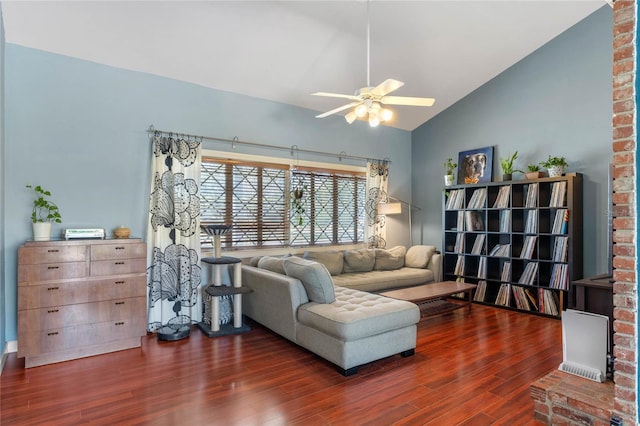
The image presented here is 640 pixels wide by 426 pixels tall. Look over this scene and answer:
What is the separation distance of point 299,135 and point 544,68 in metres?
3.50

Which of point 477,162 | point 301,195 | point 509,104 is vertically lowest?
point 301,195

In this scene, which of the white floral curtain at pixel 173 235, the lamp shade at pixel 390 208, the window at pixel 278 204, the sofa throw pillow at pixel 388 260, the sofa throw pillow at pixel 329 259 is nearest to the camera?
the white floral curtain at pixel 173 235

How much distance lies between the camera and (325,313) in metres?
3.11

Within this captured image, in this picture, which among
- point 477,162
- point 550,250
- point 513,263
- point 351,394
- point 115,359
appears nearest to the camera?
point 351,394

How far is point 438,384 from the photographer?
110 inches

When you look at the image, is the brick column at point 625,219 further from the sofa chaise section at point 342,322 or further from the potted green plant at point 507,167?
the potted green plant at point 507,167

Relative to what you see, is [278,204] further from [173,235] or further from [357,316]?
[357,316]

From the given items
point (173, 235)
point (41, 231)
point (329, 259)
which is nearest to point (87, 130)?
point (41, 231)

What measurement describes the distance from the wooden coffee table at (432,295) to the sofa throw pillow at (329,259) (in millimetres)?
776

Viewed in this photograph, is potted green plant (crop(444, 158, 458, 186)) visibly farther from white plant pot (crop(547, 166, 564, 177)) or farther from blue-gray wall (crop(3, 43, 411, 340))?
blue-gray wall (crop(3, 43, 411, 340))

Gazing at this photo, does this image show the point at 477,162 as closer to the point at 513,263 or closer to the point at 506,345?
the point at 513,263

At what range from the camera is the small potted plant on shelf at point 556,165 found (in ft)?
15.3

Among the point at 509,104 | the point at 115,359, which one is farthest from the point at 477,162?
the point at 115,359

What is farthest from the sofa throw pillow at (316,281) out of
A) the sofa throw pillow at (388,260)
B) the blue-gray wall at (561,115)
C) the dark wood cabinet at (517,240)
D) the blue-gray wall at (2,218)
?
the blue-gray wall at (561,115)
